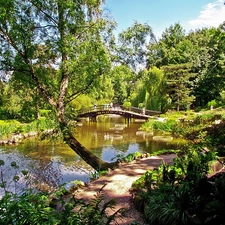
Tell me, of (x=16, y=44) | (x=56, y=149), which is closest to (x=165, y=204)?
(x=16, y=44)

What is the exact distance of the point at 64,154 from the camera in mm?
13406

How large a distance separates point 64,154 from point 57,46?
7.35 meters

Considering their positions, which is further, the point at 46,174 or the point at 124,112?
the point at 124,112

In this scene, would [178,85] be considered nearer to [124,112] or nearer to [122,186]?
[124,112]

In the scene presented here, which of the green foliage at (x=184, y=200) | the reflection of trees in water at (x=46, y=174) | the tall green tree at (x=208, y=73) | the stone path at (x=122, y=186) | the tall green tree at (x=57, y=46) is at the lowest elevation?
the reflection of trees in water at (x=46, y=174)

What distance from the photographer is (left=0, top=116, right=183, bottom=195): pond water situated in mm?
9836

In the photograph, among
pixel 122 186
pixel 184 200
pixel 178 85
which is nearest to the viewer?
pixel 184 200

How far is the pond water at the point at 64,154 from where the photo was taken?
9836 millimetres

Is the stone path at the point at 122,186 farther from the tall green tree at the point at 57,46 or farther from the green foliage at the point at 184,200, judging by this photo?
the tall green tree at the point at 57,46

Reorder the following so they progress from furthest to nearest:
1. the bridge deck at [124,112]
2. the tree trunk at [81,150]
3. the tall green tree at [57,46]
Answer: the bridge deck at [124,112]
the tree trunk at [81,150]
the tall green tree at [57,46]

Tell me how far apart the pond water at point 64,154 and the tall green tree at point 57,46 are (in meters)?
2.07

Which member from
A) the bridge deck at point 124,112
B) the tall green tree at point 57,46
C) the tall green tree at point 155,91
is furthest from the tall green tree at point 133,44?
the tall green tree at point 155,91

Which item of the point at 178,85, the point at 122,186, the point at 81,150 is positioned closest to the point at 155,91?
the point at 178,85

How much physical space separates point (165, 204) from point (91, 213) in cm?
192
